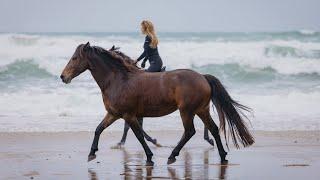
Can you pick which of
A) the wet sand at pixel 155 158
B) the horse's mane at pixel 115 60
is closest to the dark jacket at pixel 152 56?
the horse's mane at pixel 115 60

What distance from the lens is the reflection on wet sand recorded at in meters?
9.67

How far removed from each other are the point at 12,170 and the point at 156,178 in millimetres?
1874

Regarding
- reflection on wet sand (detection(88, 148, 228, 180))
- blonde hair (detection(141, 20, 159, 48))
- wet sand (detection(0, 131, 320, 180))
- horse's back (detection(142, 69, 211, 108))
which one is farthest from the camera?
blonde hair (detection(141, 20, 159, 48))

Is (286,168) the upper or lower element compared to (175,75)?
lower

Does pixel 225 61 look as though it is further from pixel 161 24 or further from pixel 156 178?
pixel 161 24

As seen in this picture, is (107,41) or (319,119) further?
(107,41)

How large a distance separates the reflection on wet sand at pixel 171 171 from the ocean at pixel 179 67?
256cm

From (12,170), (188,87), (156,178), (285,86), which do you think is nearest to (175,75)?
(188,87)

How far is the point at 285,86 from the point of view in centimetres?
2406

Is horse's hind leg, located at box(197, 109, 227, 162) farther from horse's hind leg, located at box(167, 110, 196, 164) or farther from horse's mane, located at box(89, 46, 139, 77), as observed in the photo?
horse's mane, located at box(89, 46, 139, 77)

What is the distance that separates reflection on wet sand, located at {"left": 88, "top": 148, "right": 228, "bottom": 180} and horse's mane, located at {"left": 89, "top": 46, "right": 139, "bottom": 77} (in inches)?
46.7

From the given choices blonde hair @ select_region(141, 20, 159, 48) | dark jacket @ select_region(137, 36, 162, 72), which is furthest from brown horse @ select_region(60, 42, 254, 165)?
dark jacket @ select_region(137, 36, 162, 72)

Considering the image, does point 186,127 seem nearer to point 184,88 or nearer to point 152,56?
point 184,88

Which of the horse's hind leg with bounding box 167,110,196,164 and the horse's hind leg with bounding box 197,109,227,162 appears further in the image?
the horse's hind leg with bounding box 197,109,227,162
